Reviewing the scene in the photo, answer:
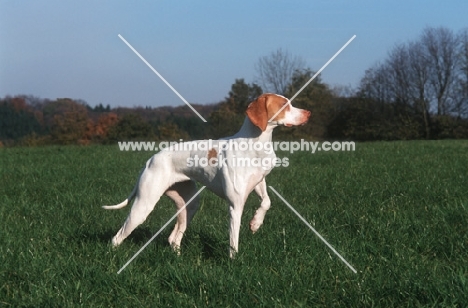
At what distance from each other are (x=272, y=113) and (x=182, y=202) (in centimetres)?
142

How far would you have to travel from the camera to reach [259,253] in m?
5.36

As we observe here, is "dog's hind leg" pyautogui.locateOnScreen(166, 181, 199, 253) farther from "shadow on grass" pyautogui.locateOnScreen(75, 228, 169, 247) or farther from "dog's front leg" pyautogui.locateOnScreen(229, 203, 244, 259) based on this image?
"dog's front leg" pyautogui.locateOnScreen(229, 203, 244, 259)

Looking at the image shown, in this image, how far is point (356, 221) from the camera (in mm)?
6816

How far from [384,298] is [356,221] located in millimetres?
2687

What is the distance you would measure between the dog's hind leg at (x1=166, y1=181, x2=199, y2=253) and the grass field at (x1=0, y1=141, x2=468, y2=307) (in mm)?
149

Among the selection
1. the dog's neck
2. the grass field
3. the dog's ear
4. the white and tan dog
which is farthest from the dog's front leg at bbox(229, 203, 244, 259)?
the dog's ear

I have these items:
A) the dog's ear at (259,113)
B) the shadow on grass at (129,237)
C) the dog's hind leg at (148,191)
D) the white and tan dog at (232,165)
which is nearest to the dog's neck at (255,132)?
the white and tan dog at (232,165)

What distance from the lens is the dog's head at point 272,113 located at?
513 cm

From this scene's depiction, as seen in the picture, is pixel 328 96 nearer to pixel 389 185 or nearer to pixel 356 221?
pixel 389 185

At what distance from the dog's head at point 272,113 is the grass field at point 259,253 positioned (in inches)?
46.4

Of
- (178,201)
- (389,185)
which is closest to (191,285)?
(178,201)

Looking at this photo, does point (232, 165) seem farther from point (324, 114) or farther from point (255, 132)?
point (324, 114)

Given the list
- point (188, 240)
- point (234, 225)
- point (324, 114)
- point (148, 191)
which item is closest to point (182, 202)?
point (188, 240)

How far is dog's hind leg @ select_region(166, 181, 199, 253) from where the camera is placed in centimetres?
589
